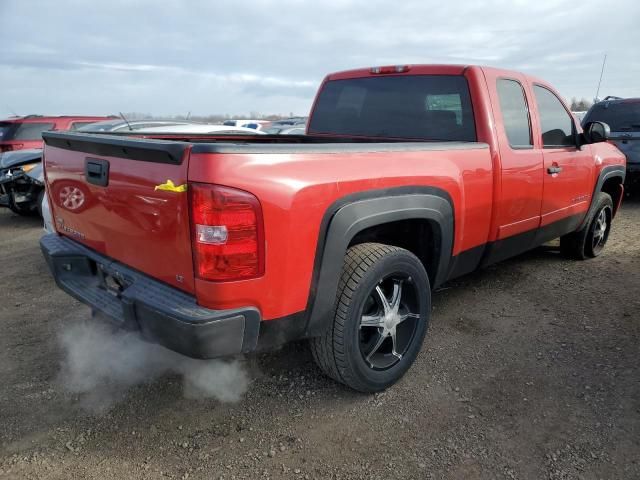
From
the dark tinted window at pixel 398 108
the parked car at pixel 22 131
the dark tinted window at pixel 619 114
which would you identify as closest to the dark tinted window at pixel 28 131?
the parked car at pixel 22 131

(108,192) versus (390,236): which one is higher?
(108,192)

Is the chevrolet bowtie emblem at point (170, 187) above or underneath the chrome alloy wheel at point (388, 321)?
above

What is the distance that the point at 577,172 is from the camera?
420 centimetres

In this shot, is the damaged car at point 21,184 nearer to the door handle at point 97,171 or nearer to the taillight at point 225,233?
the door handle at point 97,171

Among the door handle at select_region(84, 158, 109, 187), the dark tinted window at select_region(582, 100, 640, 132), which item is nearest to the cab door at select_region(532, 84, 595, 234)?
the door handle at select_region(84, 158, 109, 187)

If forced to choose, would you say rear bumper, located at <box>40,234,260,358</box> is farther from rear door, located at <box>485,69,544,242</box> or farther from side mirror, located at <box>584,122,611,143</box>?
side mirror, located at <box>584,122,611,143</box>

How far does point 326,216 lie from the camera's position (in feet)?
7.22

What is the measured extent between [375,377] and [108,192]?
66.4 inches

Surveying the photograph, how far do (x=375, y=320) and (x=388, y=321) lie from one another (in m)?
0.10

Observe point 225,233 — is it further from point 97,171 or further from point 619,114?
point 619,114

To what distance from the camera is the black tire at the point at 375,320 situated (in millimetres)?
2455

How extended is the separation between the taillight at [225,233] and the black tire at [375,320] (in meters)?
0.64

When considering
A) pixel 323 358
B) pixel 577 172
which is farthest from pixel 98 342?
pixel 577 172

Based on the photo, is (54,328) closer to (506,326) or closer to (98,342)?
(98,342)
